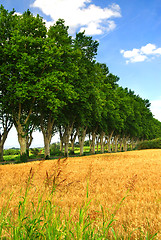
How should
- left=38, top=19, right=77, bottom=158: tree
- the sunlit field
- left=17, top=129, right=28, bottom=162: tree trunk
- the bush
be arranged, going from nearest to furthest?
1. the sunlit field
2. left=38, top=19, right=77, bottom=158: tree
3. left=17, top=129, right=28, bottom=162: tree trunk
4. the bush

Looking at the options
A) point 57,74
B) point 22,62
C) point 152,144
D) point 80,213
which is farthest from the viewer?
point 152,144

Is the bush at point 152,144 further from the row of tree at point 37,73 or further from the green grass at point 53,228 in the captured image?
the green grass at point 53,228

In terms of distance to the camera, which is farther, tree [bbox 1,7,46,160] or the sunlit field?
tree [bbox 1,7,46,160]

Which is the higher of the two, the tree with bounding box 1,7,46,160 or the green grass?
the tree with bounding box 1,7,46,160

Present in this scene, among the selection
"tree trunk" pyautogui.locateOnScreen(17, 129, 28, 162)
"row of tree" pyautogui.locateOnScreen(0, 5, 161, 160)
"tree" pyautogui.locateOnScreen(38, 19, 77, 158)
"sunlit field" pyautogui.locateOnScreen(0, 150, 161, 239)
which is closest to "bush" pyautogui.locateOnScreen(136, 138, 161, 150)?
"row of tree" pyautogui.locateOnScreen(0, 5, 161, 160)

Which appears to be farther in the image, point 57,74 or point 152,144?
point 152,144

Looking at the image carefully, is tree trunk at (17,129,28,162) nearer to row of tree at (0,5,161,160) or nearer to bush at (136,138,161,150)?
row of tree at (0,5,161,160)

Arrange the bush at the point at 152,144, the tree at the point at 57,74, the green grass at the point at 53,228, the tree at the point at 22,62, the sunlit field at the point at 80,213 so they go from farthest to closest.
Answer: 1. the bush at the point at 152,144
2. the tree at the point at 57,74
3. the tree at the point at 22,62
4. the sunlit field at the point at 80,213
5. the green grass at the point at 53,228

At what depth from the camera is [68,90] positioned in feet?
80.0

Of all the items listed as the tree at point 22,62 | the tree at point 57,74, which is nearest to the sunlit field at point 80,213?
the tree at point 22,62

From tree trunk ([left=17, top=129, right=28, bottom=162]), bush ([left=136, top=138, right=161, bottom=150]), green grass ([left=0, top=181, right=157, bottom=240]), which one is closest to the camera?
green grass ([left=0, top=181, right=157, bottom=240])

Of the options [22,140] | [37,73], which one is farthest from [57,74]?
[22,140]

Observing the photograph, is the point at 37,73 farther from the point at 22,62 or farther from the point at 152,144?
the point at 152,144

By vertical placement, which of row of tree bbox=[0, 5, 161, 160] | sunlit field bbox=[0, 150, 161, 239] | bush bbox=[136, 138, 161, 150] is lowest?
sunlit field bbox=[0, 150, 161, 239]
